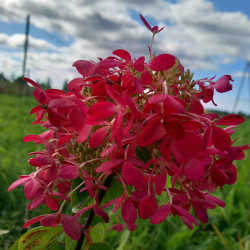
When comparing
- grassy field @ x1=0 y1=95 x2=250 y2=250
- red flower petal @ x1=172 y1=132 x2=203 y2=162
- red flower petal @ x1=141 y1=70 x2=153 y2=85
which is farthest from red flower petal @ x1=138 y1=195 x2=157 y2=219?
grassy field @ x1=0 y1=95 x2=250 y2=250

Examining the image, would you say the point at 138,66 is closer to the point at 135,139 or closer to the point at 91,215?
the point at 135,139

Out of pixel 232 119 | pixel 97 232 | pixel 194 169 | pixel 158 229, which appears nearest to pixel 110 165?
pixel 194 169

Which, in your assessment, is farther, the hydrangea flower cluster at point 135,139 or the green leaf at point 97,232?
the green leaf at point 97,232

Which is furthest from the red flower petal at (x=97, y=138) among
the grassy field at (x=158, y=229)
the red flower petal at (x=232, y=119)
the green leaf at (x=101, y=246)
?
the grassy field at (x=158, y=229)

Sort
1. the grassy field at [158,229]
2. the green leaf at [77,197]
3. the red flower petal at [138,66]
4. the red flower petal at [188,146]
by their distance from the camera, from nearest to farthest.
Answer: the red flower petal at [188,146] < the red flower petal at [138,66] < the green leaf at [77,197] < the grassy field at [158,229]

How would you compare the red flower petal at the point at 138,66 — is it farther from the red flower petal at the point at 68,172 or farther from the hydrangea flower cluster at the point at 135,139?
the red flower petal at the point at 68,172

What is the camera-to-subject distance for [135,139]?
546 mm

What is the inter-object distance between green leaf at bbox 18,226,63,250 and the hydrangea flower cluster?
0.22 ft

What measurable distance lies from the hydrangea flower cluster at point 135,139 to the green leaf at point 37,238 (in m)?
0.07

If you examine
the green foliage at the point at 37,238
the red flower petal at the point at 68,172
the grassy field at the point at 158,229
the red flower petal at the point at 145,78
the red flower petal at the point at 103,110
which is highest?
the red flower petal at the point at 145,78

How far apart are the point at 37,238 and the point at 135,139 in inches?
14.7

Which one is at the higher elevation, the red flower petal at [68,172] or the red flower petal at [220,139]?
the red flower petal at [220,139]

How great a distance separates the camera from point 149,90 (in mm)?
626

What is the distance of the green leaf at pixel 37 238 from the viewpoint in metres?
0.70
